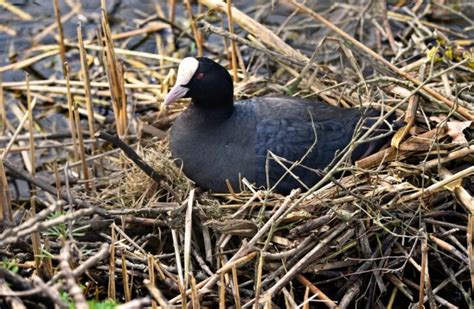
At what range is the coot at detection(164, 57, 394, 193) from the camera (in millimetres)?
4070

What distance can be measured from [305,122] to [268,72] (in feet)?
4.38

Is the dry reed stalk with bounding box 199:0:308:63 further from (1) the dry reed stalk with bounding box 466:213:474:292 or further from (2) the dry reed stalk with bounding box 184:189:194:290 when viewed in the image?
(1) the dry reed stalk with bounding box 466:213:474:292

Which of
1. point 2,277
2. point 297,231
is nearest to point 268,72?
point 297,231

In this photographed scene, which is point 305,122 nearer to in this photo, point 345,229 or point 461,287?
point 345,229

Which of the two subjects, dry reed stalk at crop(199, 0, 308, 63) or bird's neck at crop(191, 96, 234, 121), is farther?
dry reed stalk at crop(199, 0, 308, 63)

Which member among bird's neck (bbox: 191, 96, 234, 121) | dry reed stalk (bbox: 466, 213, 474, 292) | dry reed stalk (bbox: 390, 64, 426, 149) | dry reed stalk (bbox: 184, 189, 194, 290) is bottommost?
dry reed stalk (bbox: 466, 213, 474, 292)

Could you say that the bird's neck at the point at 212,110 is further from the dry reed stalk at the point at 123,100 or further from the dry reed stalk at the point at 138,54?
the dry reed stalk at the point at 138,54

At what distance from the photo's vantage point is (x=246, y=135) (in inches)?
165

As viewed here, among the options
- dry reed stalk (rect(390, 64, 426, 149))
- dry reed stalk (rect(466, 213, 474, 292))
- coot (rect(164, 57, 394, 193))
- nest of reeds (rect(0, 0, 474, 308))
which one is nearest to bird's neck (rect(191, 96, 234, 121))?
coot (rect(164, 57, 394, 193))

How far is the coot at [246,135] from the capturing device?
13.4 ft

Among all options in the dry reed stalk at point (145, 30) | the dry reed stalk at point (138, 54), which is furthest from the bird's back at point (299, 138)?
the dry reed stalk at point (145, 30)

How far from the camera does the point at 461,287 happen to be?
12.2ft

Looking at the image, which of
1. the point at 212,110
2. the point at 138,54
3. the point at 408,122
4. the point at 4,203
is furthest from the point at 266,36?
the point at 4,203

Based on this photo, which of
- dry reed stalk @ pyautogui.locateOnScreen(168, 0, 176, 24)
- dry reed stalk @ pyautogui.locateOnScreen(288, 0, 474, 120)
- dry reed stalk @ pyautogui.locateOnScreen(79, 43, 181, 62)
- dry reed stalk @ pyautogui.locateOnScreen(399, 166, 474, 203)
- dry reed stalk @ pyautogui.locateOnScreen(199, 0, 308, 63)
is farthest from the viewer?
dry reed stalk @ pyautogui.locateOnScreen(168, 0, 176, 24)
